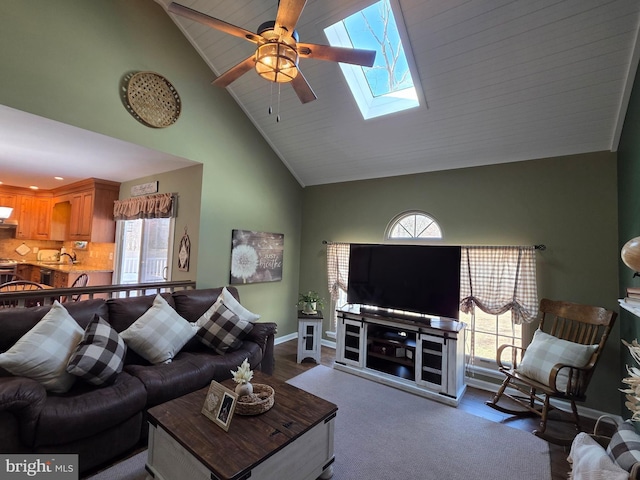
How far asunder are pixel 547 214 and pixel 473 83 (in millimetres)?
1591

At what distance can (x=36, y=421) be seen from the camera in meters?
1.68

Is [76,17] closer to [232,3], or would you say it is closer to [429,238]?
[232,3]

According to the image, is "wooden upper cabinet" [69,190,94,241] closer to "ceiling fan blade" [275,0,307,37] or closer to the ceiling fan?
the ceiling fan

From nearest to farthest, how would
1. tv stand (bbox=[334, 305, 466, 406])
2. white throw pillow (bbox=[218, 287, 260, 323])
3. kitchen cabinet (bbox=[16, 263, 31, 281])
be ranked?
tv stand (bbox=[334, 305, 466, 406]) < white throw pillow (bbox=[218, 287, 260, 323]) < kitchen cabinet (bbox=[16, 263, 31, 281])

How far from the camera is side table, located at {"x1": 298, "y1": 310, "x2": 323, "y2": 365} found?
12.8 ft

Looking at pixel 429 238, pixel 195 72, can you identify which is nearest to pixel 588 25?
pixel 429 238

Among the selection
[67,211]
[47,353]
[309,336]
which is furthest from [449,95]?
[67,211]

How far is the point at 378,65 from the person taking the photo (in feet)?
10.7

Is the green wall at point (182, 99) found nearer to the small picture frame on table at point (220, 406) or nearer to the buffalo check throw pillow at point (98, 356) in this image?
the buffalo check throw pillow at point (98, 356)

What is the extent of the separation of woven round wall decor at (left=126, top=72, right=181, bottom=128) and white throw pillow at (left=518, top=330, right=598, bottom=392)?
14.7 ft

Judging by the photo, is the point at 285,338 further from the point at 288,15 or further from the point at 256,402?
the point at 288,15

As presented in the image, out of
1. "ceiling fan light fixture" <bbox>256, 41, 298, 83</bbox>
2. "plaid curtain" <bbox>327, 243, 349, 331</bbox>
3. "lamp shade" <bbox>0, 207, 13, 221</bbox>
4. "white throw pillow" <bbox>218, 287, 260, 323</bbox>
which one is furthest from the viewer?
"lamp shade" <bbox>0, 207, 13, 221</bbox>

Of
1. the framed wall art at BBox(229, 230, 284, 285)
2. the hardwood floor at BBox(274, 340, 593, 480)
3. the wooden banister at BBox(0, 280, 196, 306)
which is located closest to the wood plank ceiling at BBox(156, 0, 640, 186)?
the framed wall art at BBox(229, 230, 284, 285)

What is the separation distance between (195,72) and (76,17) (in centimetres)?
115
